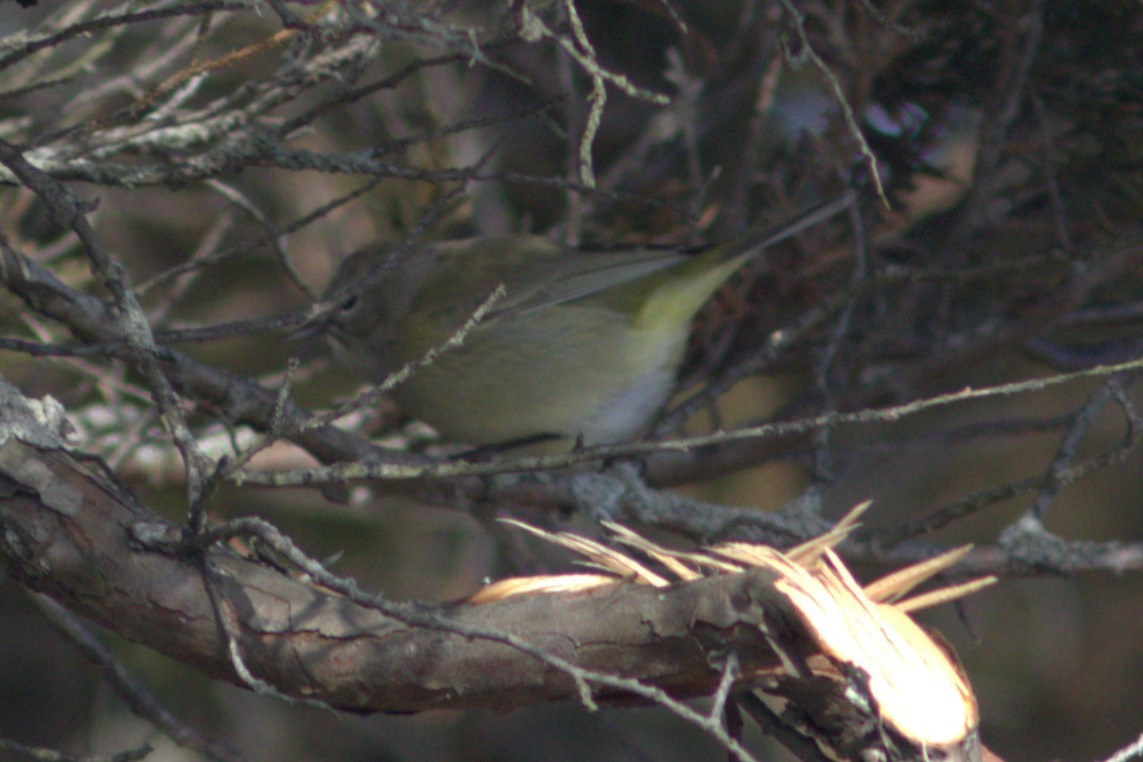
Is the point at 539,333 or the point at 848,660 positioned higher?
the point at 539,333

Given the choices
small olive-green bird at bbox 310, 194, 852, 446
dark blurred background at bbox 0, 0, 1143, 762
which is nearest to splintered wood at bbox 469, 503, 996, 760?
dark blurred background at bbox 0, 0, 1143, 762

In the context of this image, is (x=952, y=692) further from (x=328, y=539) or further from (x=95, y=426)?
(x=328, y=539)

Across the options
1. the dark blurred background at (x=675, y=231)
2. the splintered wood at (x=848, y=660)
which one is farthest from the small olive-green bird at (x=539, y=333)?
the splintered wood at (x=848, y=660)

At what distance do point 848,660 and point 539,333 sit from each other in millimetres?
2163

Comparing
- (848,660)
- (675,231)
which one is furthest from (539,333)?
(848,660)

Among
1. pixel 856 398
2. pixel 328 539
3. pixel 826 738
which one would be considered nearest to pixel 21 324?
pixel 328 539

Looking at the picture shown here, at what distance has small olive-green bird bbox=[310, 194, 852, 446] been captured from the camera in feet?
11.0

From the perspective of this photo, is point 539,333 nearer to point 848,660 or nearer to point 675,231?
point 675,231

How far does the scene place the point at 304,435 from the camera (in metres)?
2.57

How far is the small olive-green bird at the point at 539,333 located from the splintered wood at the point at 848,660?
1806 mm

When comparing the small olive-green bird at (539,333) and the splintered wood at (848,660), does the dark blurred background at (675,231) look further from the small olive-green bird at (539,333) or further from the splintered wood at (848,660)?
the splintered wood at (848,660)

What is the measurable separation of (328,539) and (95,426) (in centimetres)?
126

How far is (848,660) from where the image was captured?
1.37 metres

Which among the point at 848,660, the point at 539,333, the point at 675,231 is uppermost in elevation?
the point at 675,231
